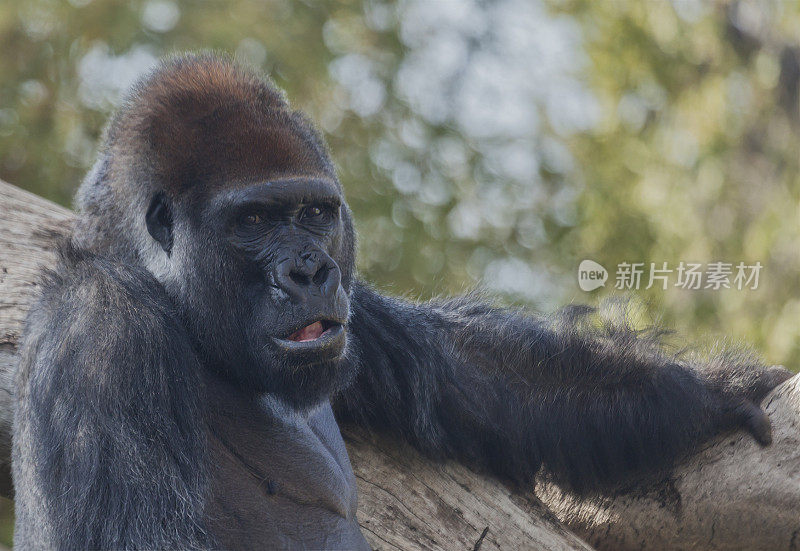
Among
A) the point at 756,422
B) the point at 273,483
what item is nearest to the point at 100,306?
the point at 273,483

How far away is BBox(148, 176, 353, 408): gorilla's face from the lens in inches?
110

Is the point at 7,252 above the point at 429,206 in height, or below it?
below

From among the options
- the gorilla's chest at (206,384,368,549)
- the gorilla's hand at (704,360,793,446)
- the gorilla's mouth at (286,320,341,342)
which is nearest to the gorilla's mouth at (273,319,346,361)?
the gorilla's mouth at (286,320,341,342)

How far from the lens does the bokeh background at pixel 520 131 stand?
9.02 metres

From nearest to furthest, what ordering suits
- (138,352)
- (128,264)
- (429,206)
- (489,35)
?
(138,352)
(128,264)
(429,206)
(489,35)

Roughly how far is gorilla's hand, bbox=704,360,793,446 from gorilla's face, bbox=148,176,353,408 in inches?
70.6

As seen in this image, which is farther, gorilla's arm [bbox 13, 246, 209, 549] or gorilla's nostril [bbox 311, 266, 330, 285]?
gorilla's nostril [bbox 311, 266, 330, 285]

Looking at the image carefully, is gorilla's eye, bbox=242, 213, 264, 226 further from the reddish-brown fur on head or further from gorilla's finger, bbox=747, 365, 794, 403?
gorilla's finger, bbox=747, 365, 794, 403

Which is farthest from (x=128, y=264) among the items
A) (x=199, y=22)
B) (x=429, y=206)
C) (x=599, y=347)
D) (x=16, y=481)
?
(x=429, y=206)

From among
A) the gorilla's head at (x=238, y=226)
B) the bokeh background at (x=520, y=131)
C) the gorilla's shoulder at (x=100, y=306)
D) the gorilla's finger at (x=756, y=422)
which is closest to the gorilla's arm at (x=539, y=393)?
the gorilla's finger at (x=756, y=422)

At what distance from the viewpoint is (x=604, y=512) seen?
3.99 m

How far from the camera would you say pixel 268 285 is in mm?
2871

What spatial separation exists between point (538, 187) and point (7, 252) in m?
8.43

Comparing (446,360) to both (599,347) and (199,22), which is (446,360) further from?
(199,22)
